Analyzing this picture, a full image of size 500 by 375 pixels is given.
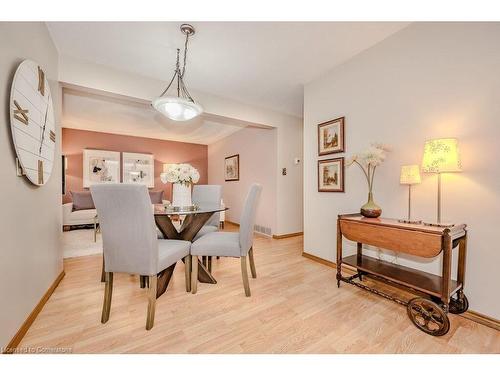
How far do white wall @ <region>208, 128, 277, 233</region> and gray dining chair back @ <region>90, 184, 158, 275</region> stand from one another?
2729mm

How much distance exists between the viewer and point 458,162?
57.9 inches

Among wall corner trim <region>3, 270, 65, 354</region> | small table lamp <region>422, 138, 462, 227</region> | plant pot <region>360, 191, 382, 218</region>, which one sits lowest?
wall corner trim <region>3, 270, 65, 354</region>

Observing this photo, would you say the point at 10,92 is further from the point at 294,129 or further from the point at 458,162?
the point at 294,129

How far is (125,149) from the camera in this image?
5.50 m

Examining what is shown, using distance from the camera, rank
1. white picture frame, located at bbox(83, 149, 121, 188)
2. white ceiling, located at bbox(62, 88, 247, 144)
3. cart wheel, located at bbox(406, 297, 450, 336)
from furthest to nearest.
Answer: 1. white picture frame, located at bbox(83, 149, 121, 188)
2. white ceiling, located at bbox(62, 88, 247, 144)
3. cart wheel, located at bbox(406, 297, 450, 336)

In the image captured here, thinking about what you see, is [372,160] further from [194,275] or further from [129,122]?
[129,122]

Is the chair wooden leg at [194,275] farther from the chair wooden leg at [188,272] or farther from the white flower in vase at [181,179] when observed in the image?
the white flower in vase at [181,179]

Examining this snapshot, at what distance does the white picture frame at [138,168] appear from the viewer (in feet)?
17.9

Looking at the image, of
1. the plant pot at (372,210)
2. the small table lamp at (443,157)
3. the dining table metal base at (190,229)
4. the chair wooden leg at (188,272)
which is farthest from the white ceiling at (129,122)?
the small table lamp at (443,157)

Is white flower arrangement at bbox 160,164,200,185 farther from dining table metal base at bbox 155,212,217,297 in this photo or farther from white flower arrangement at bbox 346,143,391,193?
white flower arrangement at bbox 346,143,391,193

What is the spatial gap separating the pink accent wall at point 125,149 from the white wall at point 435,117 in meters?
4.73

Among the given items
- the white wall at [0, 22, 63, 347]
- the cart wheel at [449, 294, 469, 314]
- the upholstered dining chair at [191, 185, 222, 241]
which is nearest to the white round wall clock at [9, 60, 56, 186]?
the white wall at [0, 22, 63, 347]

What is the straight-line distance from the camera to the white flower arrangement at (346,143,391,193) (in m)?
1.85
